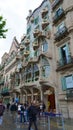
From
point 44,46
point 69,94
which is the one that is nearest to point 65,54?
point 69,94

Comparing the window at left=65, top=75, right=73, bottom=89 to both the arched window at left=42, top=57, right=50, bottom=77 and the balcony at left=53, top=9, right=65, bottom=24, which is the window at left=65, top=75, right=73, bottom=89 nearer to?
the arched window at left=42, top=57, right=50, bottom=77

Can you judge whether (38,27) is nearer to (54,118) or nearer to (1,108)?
(54,118)

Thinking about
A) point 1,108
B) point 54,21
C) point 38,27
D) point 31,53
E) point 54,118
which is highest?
point 38,27

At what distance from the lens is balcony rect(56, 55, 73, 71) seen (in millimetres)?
19797

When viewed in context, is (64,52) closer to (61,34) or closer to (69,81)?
(61,34)

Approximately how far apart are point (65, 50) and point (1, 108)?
41.6 feet

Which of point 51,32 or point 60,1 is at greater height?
point 60,1

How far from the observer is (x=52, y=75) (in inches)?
921

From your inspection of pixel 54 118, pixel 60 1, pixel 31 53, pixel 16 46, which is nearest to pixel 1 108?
pixel 54 118

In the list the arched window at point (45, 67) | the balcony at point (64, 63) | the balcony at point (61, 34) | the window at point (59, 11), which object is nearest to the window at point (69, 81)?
the balcony at point (64, 63)

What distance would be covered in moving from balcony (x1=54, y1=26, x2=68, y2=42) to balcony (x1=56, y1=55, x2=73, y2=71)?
3.08 m

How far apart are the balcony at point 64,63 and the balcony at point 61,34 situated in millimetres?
3079

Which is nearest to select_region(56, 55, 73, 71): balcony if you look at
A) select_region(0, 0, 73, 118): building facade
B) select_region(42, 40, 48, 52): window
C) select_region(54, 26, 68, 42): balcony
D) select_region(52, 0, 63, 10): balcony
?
select_region(0, 0, 73, 118): building facade

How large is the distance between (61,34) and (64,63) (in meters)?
4.04
